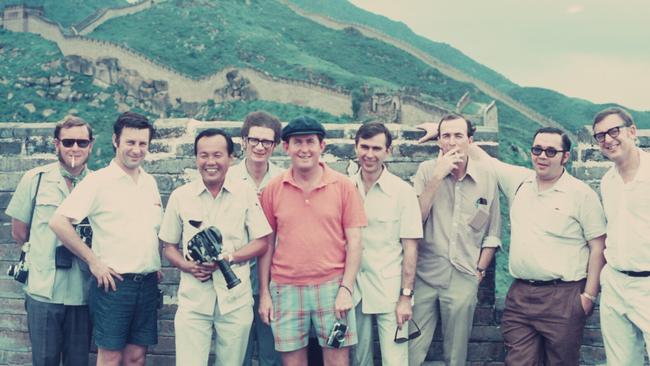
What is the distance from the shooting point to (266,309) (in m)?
3.35

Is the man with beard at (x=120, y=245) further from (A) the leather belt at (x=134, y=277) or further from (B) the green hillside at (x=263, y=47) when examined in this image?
(B) the green hillside at (x=263, y=47)

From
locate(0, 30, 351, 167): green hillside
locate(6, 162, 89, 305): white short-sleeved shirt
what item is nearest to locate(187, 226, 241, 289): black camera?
locate(6, 162, 89, 305): white short-sleeved shirt

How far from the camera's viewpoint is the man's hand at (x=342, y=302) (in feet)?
10.7

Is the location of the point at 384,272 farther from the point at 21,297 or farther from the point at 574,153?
the point at 21,297

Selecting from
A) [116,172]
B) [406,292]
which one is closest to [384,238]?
[406,292]

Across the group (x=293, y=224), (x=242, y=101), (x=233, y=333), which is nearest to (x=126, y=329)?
(x=233, y=333)

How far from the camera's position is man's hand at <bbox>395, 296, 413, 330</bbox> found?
3465 millimetres

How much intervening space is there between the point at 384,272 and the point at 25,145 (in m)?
3.25

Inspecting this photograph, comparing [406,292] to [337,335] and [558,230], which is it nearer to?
[337,335]

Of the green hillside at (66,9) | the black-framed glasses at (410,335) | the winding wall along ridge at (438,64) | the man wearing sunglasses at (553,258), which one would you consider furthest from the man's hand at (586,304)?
the green hillside at (66,9)

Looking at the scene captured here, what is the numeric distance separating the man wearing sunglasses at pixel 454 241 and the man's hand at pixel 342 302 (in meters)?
0.61

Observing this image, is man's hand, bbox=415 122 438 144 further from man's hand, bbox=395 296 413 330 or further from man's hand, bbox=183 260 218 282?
man's hand, bbox=183 260 218 282

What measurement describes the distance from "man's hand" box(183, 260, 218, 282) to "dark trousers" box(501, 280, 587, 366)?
5.92 ft

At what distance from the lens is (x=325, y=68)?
143ft
